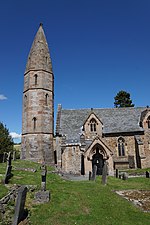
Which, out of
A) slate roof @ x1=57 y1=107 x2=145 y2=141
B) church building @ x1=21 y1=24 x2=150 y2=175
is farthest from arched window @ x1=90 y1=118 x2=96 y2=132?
slate roof @ x1=57 y1=107 x2=145 y2=141

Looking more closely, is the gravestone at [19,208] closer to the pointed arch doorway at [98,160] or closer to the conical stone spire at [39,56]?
the pointed arch doorway at [98,160]

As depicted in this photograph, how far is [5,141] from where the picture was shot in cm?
4206

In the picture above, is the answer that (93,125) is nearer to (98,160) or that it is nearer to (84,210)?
(98,160)

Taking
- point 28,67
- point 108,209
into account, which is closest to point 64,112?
point 28,67

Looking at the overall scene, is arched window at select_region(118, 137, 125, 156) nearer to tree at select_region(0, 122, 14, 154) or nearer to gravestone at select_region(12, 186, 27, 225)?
tree at select_region(0, 122, 14, 154)

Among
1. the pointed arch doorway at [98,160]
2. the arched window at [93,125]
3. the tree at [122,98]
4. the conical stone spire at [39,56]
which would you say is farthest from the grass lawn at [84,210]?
the tree at [122,98]

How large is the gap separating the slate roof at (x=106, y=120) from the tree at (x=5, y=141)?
45.7 ft

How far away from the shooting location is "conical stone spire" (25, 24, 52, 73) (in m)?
33.4

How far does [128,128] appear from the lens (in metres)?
33.0

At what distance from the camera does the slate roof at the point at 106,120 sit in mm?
32875

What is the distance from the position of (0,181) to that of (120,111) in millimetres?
27326

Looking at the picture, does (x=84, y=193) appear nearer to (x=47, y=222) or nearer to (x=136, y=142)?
(x=47, y=222)

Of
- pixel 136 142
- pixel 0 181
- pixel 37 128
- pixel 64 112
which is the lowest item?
pixel 0 181

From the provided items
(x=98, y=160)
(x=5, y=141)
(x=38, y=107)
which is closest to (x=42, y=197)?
(x=98, y=160)
